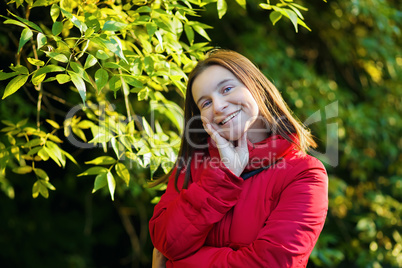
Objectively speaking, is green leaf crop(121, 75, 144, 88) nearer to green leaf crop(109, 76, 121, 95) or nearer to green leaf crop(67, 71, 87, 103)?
green leaf crop(109, 76, 121, 95)

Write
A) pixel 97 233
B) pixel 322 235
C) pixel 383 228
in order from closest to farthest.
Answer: pixel 322 235
pixel 383 228
pixel 97 233

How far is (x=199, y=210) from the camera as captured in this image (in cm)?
128

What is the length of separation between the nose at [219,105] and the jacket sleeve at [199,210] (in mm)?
196

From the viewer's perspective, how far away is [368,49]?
345cm

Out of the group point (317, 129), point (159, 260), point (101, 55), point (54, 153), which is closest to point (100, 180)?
point (54, 153)

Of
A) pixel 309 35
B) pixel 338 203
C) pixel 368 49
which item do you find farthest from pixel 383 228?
pixel 309 35

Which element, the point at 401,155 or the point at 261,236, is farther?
the point at 401,155

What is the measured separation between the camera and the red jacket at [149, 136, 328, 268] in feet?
4.00

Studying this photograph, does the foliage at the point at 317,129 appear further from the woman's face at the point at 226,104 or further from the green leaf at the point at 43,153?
the woman's face at the point at 226,104

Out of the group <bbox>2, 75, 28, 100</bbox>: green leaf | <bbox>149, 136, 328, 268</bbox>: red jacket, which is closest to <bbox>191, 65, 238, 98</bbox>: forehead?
<bbox>149, 136, 328, 268</bbox>: red jacket

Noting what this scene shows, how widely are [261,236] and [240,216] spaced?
0.34 ft

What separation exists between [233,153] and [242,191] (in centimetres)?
12

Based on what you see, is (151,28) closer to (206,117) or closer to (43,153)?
(206,117)

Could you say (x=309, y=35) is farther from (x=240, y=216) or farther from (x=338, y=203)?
(x=240, y=216)
